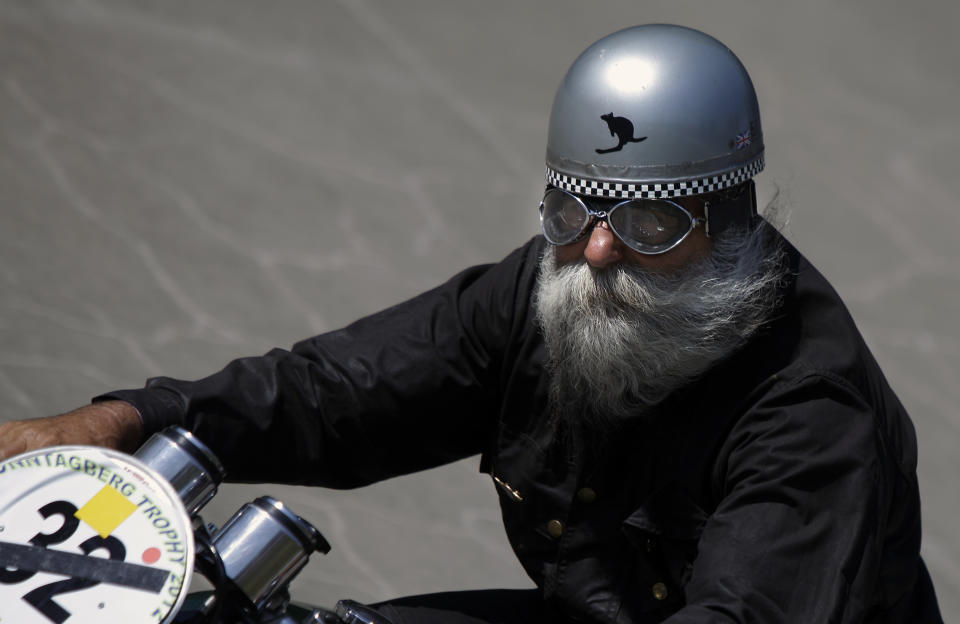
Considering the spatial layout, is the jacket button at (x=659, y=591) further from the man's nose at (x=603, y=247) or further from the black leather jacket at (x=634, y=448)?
the man's nose at (x=603, y=247)

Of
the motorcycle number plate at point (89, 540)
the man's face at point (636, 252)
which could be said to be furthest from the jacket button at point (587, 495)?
the motorcycle number plate at point (89, 540)

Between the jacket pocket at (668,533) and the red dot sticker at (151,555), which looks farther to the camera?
the jacket pocket at (668,533)

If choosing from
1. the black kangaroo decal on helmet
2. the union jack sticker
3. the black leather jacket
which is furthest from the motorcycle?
the union jack sticker

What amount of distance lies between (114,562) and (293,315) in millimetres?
2785

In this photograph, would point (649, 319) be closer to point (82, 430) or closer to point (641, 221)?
point (641, 221)

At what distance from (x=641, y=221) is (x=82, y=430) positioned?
823 millimetres

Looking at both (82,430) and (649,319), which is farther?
(649,319)

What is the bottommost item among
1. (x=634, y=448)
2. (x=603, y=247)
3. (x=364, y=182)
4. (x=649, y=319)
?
(x=634, y=448)

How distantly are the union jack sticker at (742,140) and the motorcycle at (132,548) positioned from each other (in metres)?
0.85

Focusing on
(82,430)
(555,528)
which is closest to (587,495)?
(555,528)

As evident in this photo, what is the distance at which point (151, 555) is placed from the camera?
47.6 inches

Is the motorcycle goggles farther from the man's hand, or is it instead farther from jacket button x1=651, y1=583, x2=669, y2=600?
the man's hand

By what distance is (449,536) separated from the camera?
10.9 feet

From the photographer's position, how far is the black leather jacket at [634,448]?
5.24 ft
